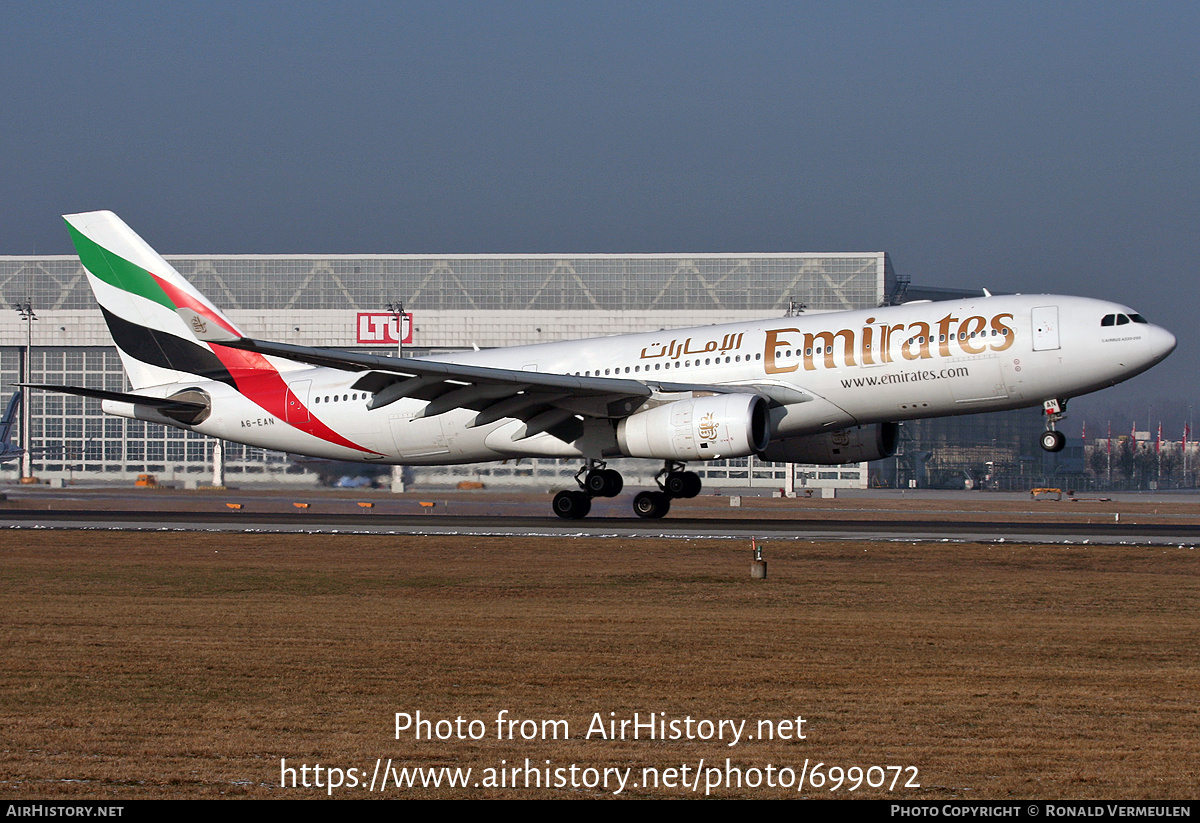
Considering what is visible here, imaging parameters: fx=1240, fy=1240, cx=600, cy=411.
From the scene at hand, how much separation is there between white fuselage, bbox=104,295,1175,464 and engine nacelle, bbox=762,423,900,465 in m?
2.86

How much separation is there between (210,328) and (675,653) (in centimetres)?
2718

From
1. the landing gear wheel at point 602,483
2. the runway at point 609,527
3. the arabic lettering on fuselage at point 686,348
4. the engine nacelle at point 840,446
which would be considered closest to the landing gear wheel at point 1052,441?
the runway at point 609,527

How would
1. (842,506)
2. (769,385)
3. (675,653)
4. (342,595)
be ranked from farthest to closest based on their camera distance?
(842,506) → (769,385) → (342,595) → (675,653)

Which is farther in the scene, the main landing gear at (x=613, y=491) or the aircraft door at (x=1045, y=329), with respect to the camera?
the main landing gear at (x=613, y=491)

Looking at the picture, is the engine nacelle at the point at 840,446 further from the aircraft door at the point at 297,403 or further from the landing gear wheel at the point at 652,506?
the aircraft door at the point at 297,403

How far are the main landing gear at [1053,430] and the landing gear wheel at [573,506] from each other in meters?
12.2

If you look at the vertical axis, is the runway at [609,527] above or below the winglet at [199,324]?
below

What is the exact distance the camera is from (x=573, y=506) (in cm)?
3481

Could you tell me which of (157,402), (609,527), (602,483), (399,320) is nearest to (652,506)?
(602,483)

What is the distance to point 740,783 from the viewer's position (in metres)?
7.96

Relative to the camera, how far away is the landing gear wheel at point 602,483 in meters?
34.2

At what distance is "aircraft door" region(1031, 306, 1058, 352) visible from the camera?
2936 centimetres
